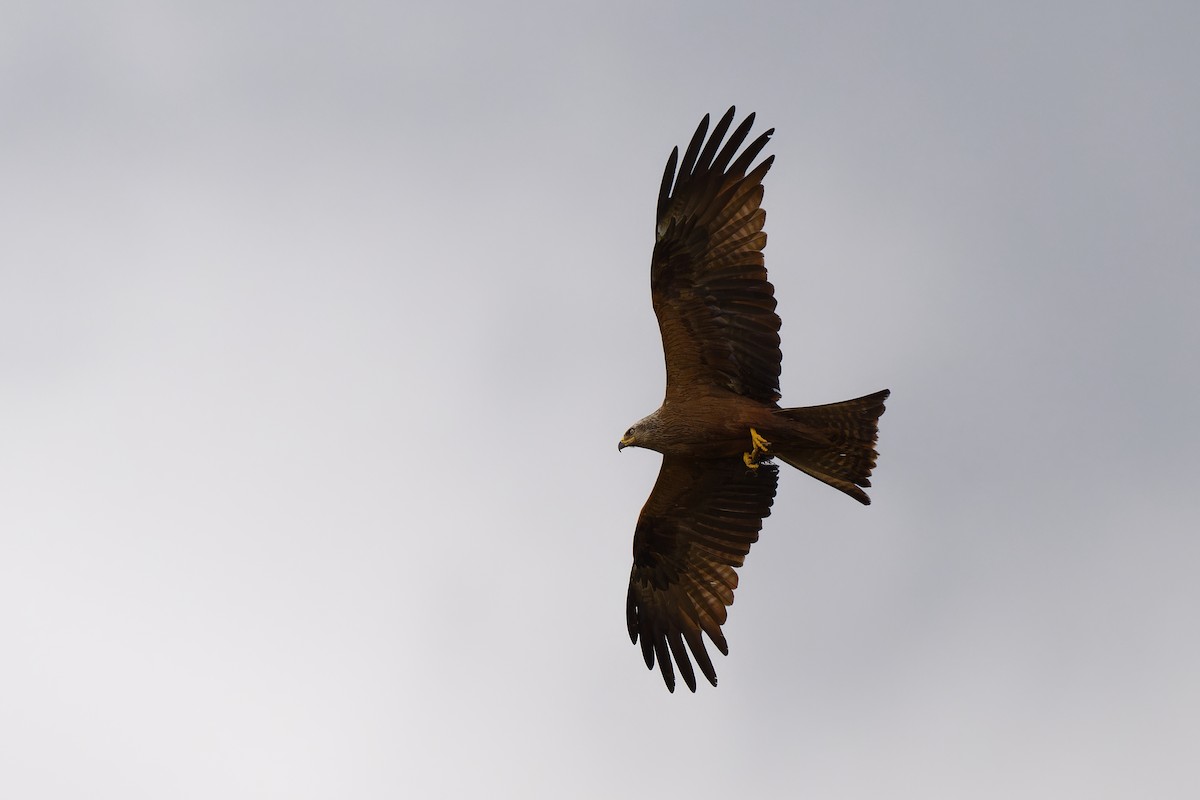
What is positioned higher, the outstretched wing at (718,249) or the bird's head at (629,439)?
the outstretched wing at (718,249)

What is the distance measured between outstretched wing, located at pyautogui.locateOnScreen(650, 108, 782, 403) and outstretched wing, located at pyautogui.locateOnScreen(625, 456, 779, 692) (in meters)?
1.99

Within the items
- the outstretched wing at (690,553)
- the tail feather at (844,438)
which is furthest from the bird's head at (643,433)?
the tail feather at (844,438)

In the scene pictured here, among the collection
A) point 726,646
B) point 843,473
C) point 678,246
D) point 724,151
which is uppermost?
point 724,151

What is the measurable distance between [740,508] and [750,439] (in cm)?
171

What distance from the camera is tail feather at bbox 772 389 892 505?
15.4 m

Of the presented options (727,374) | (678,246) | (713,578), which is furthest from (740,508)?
(678,246)

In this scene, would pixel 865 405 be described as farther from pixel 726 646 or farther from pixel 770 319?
pixel 726 646

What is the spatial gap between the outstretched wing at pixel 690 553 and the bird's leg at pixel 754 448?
2.50 ft

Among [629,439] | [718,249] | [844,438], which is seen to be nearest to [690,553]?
[629,439]

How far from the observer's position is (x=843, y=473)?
15539mm

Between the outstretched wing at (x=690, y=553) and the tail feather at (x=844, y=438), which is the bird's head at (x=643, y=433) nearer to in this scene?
the outstretched wing at (x=690, y=553)

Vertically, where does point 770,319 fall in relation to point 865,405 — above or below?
above

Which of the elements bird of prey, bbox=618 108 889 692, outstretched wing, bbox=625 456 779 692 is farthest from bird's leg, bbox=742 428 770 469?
outstretched wing, bbox=625 456 779 692

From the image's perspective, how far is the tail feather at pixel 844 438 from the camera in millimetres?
15352
